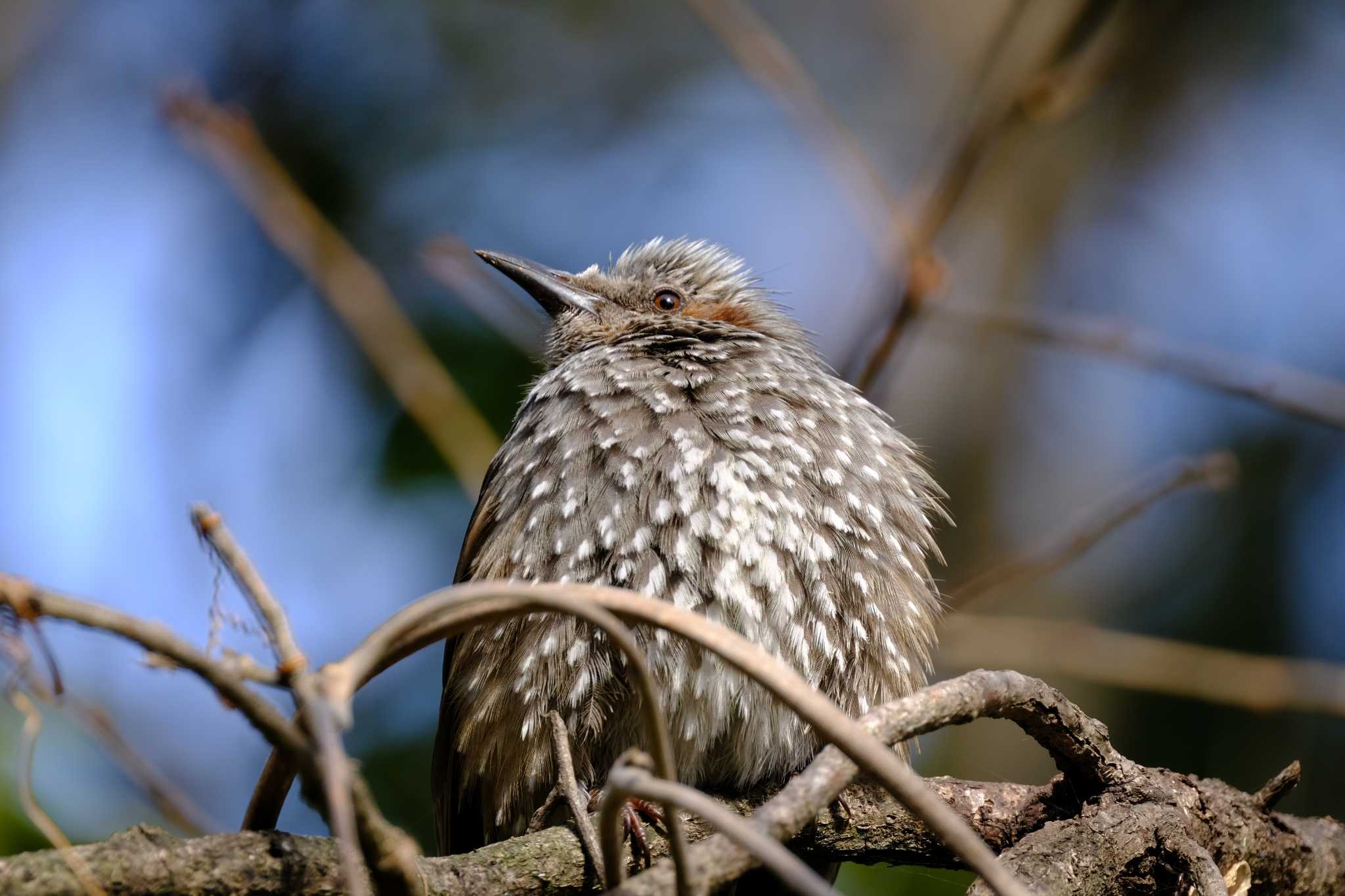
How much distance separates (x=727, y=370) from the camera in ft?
12.5

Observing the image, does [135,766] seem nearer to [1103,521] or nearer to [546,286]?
[546,286]

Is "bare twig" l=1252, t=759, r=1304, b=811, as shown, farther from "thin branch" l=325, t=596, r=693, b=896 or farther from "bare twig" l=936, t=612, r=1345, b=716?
"thin branch" l=325, t=596, r=693, b=896

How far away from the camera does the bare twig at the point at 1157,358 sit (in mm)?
3854

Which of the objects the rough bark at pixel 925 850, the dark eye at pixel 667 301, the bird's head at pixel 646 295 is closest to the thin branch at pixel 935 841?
the rough bark at pixel 925 850

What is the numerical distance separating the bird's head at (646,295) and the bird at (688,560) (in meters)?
0.54

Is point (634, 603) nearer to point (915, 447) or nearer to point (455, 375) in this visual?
point (915, 447)

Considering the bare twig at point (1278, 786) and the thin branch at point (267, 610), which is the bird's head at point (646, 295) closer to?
the bare twig at point (1278, 786)

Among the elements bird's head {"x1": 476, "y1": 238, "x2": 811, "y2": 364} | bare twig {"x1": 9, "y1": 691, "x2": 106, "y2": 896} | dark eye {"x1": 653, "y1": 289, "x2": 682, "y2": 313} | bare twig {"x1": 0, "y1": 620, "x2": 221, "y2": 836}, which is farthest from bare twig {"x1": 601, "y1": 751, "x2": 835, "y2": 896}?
dark eye {"x1": 653, "y1": 289, "x2": 682, "y2": 313}

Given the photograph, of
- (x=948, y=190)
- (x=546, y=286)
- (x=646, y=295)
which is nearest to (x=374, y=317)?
(x=546, y=286)

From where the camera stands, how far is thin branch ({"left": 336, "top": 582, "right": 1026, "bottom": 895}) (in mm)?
1573

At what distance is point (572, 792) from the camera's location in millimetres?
2756

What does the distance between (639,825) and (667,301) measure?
7.63ft

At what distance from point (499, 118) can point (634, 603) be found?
20.6 ft

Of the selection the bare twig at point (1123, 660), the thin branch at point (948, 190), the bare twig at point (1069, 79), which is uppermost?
the bare twig at point (1069, 79)
